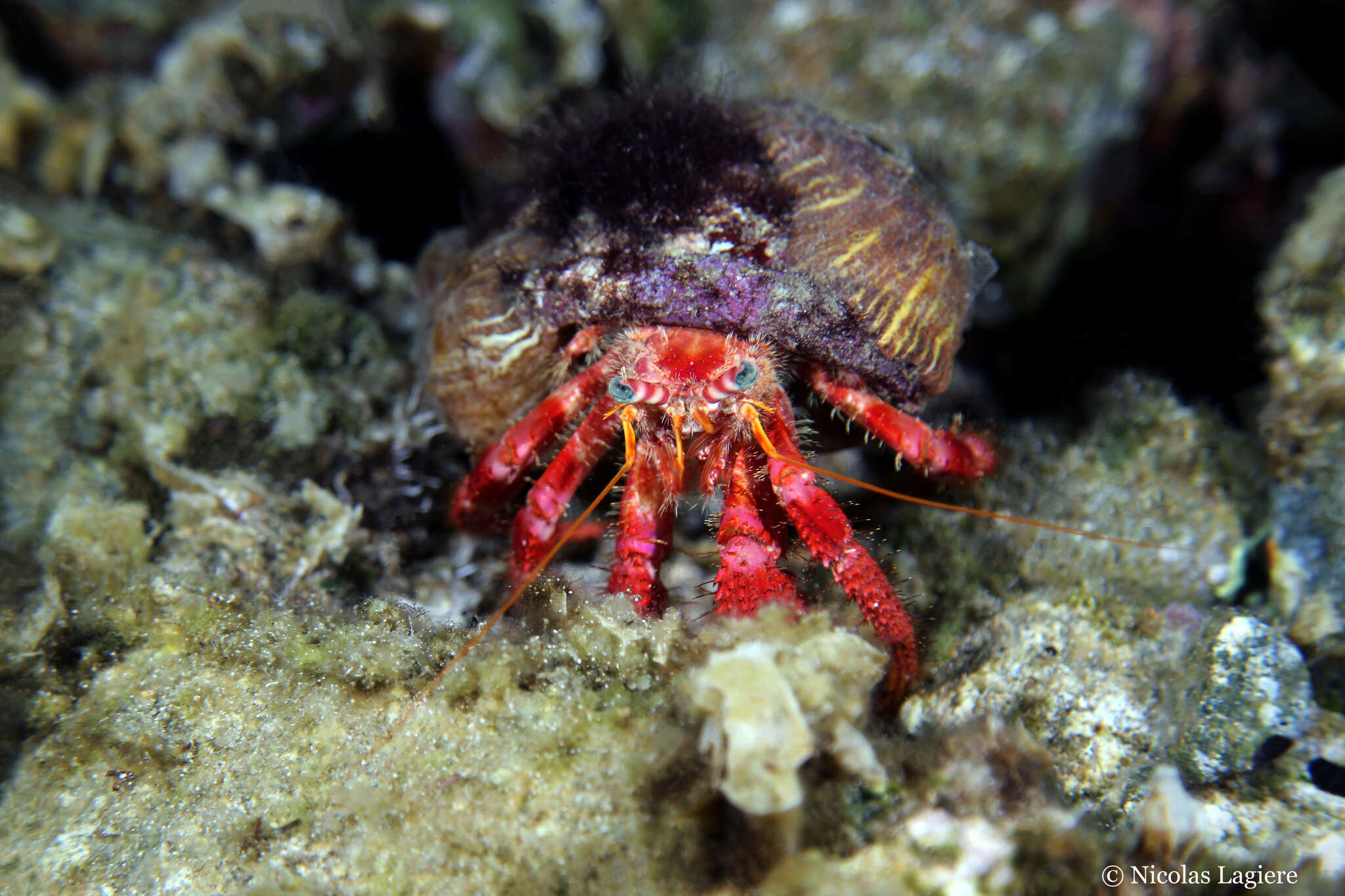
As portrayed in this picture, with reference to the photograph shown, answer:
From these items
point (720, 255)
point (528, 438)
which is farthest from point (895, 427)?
point (528, 438)

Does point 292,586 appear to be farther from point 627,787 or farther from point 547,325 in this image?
point 627,787

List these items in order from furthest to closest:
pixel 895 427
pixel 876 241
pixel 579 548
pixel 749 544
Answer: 1. pixel 579 548
2. pixel 895 427
3. pixel 876 241
4. pixel 749 544

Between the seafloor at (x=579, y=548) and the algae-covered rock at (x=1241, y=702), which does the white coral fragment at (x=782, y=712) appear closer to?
the seafloor at (x=579, y=548)

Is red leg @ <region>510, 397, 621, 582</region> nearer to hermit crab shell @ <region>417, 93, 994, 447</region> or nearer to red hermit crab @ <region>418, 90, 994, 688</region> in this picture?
red hermit crab @ <region>418, 90, 994, 688</region>

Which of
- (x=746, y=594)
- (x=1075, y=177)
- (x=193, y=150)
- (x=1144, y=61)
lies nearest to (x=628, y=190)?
(x=746, y=594)

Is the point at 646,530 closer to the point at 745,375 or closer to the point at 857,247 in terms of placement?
the point at 745,375

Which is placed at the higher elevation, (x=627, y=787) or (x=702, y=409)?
(x=702, y=409)

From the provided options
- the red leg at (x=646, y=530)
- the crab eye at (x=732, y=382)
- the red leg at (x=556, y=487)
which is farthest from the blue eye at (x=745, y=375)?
the red leg at (x=556, y=487)

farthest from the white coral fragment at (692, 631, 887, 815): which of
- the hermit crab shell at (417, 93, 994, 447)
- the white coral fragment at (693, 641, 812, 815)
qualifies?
the hermit crab shell at (417, 93, 994, 447)
